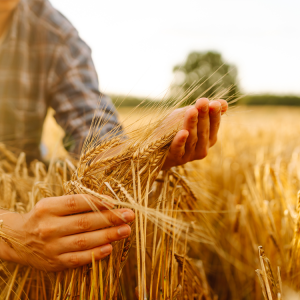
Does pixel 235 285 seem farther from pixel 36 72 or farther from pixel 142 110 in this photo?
pixel 36 72

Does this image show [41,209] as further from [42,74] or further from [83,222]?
[42,74]

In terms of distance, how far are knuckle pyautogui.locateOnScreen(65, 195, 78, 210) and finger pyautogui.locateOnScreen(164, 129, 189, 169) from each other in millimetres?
245

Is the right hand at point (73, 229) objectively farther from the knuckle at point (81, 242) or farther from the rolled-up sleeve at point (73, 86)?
the rolled-up sleeve at point (73, 86)

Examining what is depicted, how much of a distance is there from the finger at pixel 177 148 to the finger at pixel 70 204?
20 centimetres

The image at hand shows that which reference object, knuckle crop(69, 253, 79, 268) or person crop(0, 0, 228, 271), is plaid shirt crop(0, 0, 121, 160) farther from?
knuckle crop(69, 253, 79, 268)

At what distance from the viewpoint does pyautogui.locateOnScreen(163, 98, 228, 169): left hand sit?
581 millimetres

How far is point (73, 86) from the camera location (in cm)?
123

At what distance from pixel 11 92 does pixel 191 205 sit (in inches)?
43.2

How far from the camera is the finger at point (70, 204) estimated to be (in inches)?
21.4

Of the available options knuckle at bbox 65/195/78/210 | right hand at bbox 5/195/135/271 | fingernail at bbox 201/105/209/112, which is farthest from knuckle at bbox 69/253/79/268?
fingernail at bbox 201/105/209/112

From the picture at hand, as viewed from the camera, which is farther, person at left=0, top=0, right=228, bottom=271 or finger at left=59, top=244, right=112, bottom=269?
person at left=0, top=0, right=228, bottom=271

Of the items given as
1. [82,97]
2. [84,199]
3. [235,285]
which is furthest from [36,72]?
[235,285]

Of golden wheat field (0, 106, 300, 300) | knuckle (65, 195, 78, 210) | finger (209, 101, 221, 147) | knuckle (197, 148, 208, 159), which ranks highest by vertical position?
finger (209, 101, 221, 147)

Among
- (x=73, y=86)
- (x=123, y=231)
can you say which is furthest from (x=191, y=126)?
(x=73, y=86)
